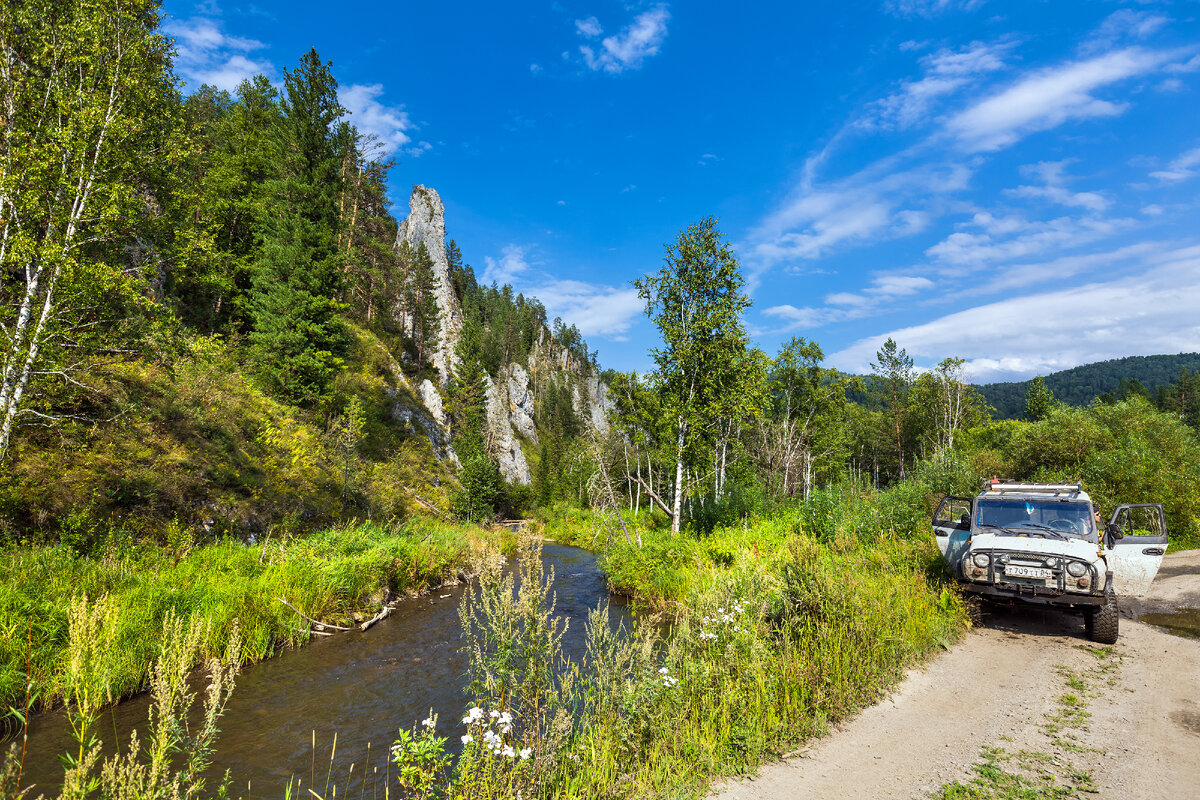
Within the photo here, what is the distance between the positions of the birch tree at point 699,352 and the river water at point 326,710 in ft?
25.8

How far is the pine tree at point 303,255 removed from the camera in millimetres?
23234

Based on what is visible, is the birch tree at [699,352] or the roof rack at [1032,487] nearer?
the roof rack at [1032,487]

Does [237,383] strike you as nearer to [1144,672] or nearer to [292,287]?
[292,287]

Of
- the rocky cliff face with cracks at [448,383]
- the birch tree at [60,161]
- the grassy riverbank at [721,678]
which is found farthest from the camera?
the rocky cliff face with cracks at [448,383]

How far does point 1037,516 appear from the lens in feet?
32.4

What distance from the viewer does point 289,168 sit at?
25641 mm

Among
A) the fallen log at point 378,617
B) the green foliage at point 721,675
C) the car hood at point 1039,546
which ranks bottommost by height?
the fallen log at point 378,617

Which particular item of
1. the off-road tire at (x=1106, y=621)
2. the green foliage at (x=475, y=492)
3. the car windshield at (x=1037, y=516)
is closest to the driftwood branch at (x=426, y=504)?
the green foliage at (x=475, y=492)

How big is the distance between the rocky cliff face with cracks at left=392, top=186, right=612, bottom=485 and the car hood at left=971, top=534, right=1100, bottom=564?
3100cm

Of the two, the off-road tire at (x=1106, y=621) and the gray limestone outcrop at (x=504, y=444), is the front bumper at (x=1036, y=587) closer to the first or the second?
the off-road tire at (x=1106, y=621)

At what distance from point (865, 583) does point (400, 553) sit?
13012mm

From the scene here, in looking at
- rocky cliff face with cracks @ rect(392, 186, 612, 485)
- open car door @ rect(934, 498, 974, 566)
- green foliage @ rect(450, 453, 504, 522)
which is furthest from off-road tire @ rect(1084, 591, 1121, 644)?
rocky cliff face with cracks @ rect(392, 186, 612, 485)

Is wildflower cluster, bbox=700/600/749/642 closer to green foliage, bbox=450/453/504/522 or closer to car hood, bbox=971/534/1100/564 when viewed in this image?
car hood, bbox=971/534/1100/564

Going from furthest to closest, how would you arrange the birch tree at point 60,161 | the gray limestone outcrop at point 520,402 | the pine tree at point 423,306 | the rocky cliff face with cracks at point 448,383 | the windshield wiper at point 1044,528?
the gray limestone outcrop at point 520,402 → the pine tree at point 423,306 → the rocky cliff face with cracks at point 448,383 → the birch tree at point 60,161 → the windshield wiper at point 1044,528
